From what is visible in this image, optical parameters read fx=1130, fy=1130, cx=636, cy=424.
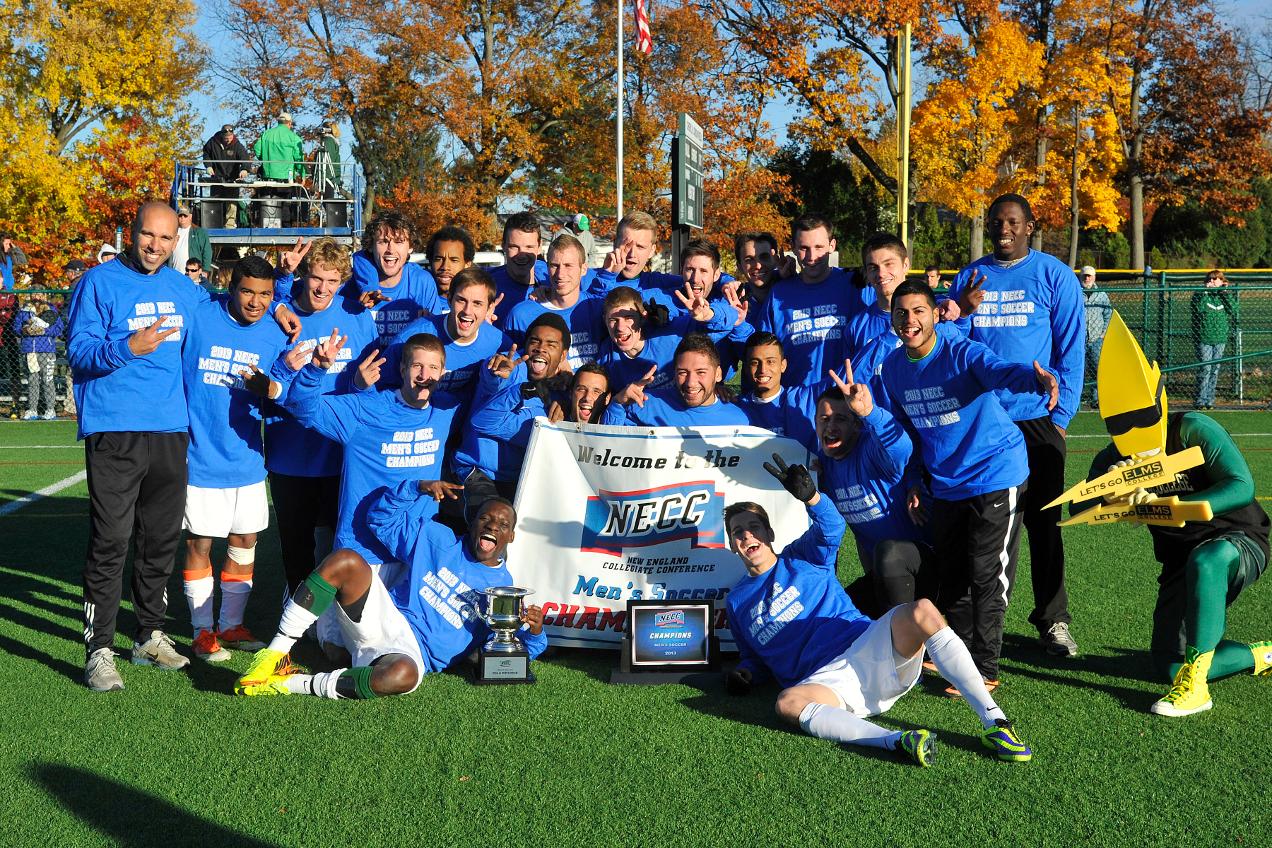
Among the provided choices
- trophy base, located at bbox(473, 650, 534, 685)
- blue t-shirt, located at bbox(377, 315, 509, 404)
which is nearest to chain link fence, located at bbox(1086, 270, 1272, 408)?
blue t-shirt, located at bbox(377, 315, 509, 404)

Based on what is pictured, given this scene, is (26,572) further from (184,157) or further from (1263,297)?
(184,157)

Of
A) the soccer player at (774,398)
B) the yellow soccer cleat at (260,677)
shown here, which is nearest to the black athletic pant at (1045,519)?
the soccer player at (774,398)

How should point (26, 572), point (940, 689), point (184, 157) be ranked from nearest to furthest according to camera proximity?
point (940, 689)
point (26, 572)
point (184, 157)

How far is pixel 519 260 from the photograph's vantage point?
6980 mm

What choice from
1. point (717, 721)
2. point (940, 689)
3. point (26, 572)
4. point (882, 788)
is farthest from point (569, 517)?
point (26, 572)

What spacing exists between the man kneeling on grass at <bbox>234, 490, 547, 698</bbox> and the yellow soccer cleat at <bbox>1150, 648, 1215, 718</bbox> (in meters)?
2.83

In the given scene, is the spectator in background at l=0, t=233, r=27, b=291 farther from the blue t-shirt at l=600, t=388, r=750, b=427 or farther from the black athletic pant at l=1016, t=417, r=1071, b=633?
the black athletic pant at l=1016, t=417, r=1071, b=633

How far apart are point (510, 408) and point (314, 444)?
3.59ft

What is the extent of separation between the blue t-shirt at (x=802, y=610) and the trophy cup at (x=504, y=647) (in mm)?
1038

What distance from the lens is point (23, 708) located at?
496cm

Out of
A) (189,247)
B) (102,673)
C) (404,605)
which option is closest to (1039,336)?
(404,605)

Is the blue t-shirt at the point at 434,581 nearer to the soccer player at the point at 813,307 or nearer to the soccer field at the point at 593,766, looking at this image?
the soccer field at the point at 593,766

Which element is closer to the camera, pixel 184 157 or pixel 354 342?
pixel 354 342

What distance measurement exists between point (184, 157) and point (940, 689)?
28.0m
